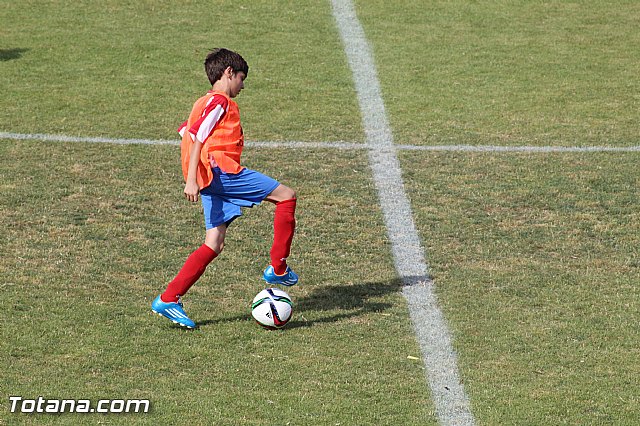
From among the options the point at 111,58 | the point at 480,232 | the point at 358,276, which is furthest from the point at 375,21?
the point at 358,276

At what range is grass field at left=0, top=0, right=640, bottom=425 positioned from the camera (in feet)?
21.4

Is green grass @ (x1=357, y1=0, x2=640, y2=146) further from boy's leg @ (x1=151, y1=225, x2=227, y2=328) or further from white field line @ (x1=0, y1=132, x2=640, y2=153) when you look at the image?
boy's leg @ (x1=151, y1=225, x2=227, y2=328)

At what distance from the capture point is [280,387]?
6.45 m

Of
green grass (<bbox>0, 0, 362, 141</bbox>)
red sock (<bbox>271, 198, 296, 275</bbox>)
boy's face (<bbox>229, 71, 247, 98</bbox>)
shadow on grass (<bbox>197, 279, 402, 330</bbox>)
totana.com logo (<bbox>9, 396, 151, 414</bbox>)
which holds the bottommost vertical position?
green grass (<bbox>0, 0, 362, 141</bbox>)

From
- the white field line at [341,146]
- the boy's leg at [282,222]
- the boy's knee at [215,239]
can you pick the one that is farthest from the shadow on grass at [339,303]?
the white field line at [341,146]

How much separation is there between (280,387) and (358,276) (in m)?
2.06

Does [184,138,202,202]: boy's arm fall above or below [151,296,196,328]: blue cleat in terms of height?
above

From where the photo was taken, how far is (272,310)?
7199mm

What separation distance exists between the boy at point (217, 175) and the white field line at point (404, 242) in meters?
1.16

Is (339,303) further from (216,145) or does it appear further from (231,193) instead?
(216,145)

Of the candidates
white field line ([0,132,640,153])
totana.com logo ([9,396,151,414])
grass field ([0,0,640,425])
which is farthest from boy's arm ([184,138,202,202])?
white field line ([0,132,640,153])

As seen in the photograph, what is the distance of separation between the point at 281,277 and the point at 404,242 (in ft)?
5.62

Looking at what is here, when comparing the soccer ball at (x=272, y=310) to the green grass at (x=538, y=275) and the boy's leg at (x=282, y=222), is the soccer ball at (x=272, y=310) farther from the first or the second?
the green grass at (x=538, y=275)

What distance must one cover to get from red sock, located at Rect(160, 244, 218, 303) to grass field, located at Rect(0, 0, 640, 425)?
0.75ft
